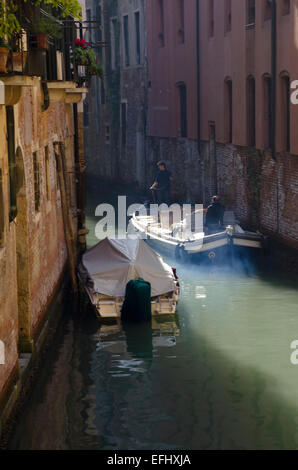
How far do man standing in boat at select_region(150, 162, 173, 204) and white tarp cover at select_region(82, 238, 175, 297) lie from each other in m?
10.1

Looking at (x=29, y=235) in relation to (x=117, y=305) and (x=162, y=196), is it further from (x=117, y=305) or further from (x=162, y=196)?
(x=162, y=196)

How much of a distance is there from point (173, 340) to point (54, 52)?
15.8 ft

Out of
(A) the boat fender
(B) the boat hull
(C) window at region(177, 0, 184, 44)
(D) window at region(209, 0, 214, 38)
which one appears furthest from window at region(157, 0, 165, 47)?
(B) the boat hull

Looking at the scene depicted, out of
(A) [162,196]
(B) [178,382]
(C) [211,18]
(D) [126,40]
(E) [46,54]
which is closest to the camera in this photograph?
(B) [178,382]

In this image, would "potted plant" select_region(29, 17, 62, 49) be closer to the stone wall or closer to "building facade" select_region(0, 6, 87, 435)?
"building facade" select_region(0, 6, 87, 435)

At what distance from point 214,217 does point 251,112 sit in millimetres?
3274

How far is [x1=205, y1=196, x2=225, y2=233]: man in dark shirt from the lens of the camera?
61.8ft

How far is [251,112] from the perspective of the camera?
68.3 feet

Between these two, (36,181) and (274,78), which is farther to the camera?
(274,78)

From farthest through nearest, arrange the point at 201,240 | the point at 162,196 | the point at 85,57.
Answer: the point at 162,196 < the point at 201,240 < the point at 85,57

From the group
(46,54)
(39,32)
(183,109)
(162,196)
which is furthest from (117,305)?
(183,109)

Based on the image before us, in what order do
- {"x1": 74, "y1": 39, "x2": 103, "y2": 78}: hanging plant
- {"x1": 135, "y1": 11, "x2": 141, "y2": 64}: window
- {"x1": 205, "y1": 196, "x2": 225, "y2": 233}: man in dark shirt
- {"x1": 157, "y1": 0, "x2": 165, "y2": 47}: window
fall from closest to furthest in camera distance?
{"x1": 74, "y1": 39, "x2": 103, "y2": 78}: hanging plant
{"x1": 205, "y1": 196, "x2": 225, "y2": 233}: man in dark shirt
{"x1": 157, "y1": 0, "x2": 165, "y2": 47}: window
{"x1": 135, "y1": 11, "x2": 141, "y2": 64}: window

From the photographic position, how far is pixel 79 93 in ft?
51.3

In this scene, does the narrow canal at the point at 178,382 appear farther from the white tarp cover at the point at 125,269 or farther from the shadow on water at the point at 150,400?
the white tarp cover at the point at 125,269
